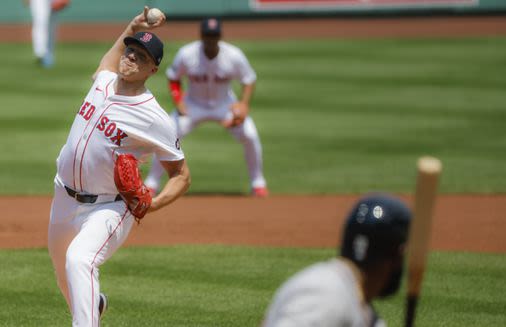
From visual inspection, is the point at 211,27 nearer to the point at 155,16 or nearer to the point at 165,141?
the point at 155,16

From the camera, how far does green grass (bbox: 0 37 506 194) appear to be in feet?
43.3

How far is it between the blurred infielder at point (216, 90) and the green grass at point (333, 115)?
74 cm

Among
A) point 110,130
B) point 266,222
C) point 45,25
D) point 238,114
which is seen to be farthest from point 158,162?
point 45,25

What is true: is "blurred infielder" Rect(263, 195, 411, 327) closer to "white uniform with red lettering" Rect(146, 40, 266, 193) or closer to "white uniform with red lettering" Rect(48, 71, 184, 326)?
"white uniform with red lettering" Rect(48, 71, 184, 326)

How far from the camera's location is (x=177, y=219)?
10.7 metres

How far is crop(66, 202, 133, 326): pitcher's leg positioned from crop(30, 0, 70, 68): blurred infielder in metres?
16.6

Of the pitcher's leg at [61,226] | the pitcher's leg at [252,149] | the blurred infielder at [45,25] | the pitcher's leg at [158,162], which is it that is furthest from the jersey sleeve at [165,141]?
the blurred infielder at [45,25]

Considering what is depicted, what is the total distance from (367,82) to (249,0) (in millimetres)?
9556

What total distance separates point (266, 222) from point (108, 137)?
4.80 meters

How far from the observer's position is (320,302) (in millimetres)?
3117

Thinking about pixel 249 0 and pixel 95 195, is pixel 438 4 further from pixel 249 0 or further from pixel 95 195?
pixel 95 195

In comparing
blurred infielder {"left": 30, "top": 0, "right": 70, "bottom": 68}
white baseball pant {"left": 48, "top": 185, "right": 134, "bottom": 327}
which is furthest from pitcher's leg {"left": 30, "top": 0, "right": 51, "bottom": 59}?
white baseball pant {"left": 48, "top": 185, "right": 134, "bottom": 327}

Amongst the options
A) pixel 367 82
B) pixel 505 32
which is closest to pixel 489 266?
pixel 367 82

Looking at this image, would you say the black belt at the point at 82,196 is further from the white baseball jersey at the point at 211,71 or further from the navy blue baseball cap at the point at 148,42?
the white baseball jersey at the point at 211,71
